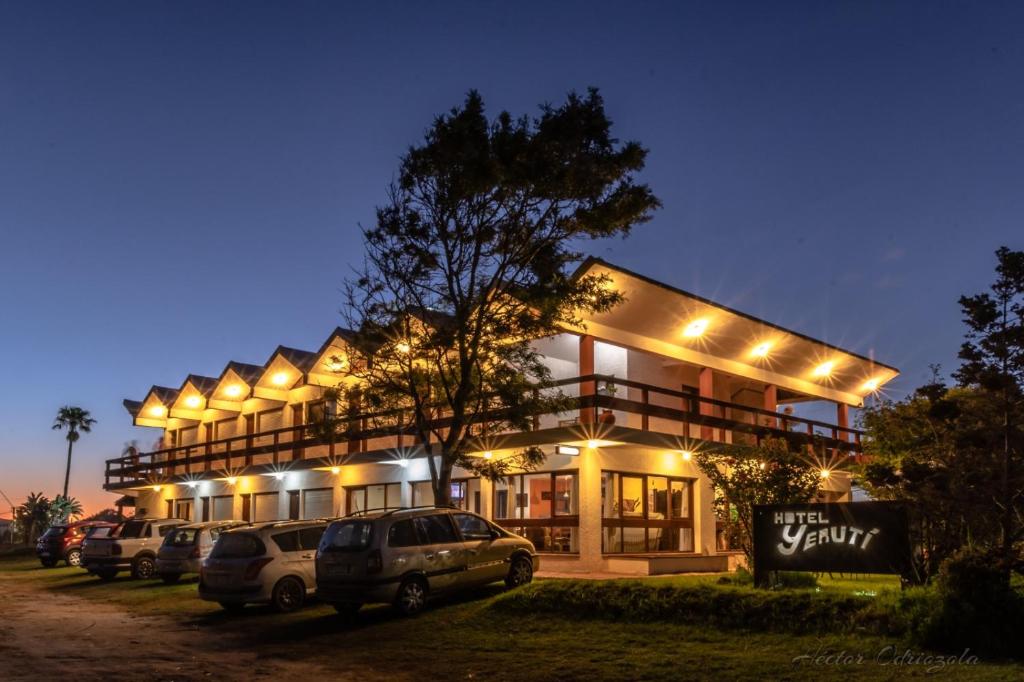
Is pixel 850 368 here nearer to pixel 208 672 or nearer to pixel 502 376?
pixel 502 376

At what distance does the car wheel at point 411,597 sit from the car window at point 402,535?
23.6 inches

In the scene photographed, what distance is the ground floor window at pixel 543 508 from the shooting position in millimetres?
23406

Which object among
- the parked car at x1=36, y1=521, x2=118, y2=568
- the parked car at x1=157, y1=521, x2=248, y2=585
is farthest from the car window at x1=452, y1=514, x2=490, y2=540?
the parked car at x1=36, y1=521, x2=118, y2=568

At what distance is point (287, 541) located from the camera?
1817 cm

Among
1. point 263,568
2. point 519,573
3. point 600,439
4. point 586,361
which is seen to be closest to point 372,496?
point 586,361

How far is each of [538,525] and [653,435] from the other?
3.51 m

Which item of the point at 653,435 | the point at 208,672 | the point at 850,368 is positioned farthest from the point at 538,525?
the point at 850,368

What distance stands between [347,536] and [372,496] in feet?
47.0

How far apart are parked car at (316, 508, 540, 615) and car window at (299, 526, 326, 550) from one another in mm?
1832

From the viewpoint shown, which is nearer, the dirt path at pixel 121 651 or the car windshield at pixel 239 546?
the dirt path at pixel 121 651

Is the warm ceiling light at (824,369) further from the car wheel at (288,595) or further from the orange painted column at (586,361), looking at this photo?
the car wheel at (288,595)

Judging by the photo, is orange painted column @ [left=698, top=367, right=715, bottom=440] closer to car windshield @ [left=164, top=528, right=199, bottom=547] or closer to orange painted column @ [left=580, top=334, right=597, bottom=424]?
orange painted column @ [left=580, top=334, right=597, bottom=424]

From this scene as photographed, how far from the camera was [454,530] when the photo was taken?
1691 centimetres

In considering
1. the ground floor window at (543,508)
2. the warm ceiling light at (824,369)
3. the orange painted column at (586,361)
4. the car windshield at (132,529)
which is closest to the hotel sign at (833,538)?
the ground floor window at (543,508)
